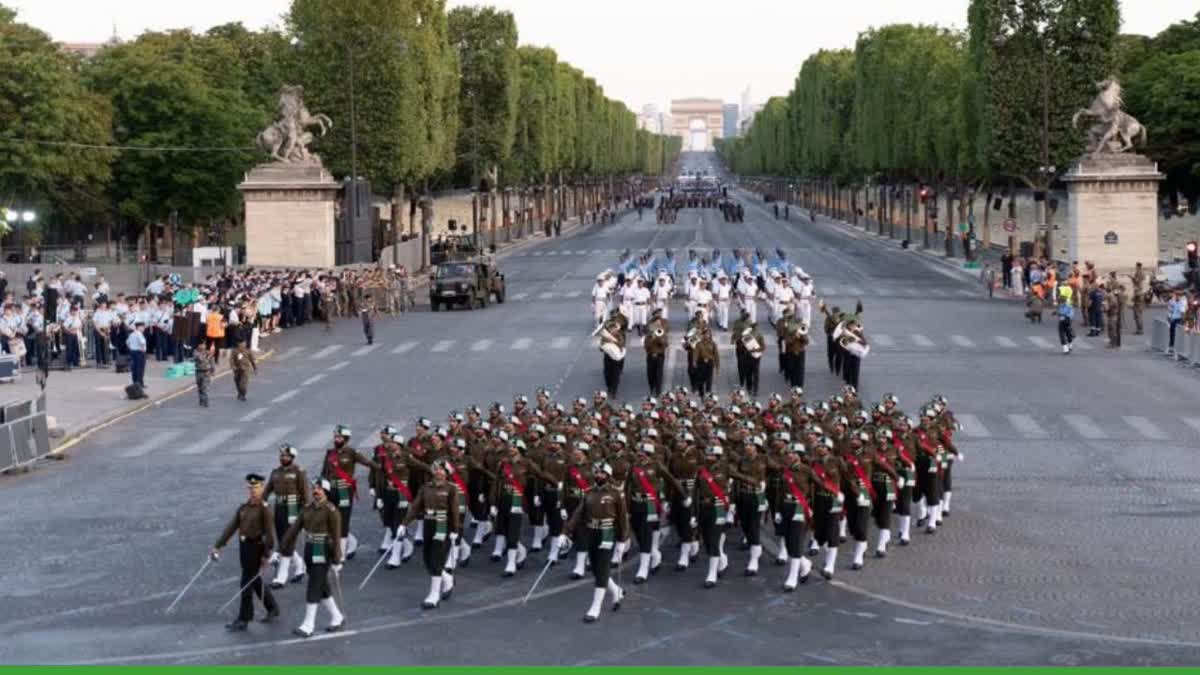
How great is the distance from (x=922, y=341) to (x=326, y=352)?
14251 millimetres

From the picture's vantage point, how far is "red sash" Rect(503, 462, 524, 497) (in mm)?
22136

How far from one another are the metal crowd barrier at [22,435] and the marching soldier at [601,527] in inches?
496

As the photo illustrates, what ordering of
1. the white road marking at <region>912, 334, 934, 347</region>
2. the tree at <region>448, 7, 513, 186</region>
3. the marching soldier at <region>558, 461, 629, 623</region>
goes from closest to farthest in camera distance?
the marching soldier at <region>558, 461, 629, 623</region>
the white road marking at <region>912, 334, 934, 347</region>
the tree at <region>448, 7, 513, 186</region>

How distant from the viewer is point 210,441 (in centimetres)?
3344

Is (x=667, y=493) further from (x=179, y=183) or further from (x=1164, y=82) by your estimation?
(x=1164, y=82)

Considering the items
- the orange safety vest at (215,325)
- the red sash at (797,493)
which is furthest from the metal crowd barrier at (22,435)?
the red sash at (797,493)

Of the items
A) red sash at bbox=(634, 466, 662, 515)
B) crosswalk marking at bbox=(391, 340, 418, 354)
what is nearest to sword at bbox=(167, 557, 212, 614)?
red sash at bbox=(634, 466, 662, 515)

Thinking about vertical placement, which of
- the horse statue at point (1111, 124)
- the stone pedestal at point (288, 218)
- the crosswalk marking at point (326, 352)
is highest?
the horse statue at point (1111, 124)

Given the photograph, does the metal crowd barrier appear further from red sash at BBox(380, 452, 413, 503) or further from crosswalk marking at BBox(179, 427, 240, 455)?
red sash at BBox(380, 452, 413, 503)

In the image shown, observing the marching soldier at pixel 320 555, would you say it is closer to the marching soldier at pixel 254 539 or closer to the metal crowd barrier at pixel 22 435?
the marching soldier at pixel 254 539

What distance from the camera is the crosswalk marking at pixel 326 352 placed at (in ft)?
159

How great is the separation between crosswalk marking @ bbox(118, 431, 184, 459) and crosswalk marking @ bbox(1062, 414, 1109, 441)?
14.7m

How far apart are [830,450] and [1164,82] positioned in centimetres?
8652

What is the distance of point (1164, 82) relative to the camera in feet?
341
